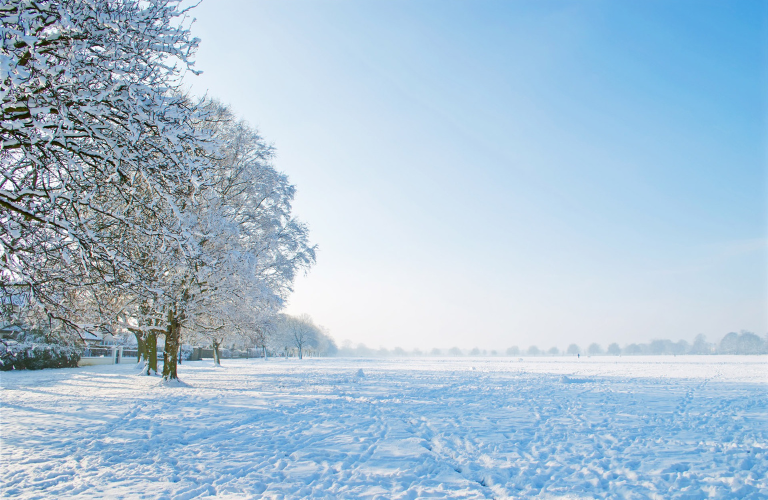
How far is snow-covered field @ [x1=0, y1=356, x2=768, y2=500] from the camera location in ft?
18.3

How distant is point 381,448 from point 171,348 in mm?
13465

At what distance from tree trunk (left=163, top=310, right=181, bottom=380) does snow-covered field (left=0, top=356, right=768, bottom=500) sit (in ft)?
10.6

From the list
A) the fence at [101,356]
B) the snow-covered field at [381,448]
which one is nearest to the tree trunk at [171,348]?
the snow-covered field at [381,448]

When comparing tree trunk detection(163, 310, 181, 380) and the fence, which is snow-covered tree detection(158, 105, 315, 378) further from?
the fence

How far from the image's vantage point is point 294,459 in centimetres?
684

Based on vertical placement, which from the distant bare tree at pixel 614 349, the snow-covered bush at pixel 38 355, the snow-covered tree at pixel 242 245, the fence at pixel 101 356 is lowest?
the distant bare tree at pixel 614 349

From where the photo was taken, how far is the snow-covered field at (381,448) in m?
5.59

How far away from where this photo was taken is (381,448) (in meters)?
7.58

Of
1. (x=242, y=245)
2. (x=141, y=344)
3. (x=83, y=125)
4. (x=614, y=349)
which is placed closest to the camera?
(x=83, y=125)

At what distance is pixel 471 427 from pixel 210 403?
8.19 m

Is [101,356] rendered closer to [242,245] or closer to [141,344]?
[141,344]

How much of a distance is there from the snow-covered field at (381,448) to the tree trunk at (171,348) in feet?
10.6

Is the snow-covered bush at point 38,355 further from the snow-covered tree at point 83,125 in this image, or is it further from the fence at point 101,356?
the snow-covered tree at point 83,125

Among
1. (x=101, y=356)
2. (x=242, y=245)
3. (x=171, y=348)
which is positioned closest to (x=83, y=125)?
(x=242, y=245)
